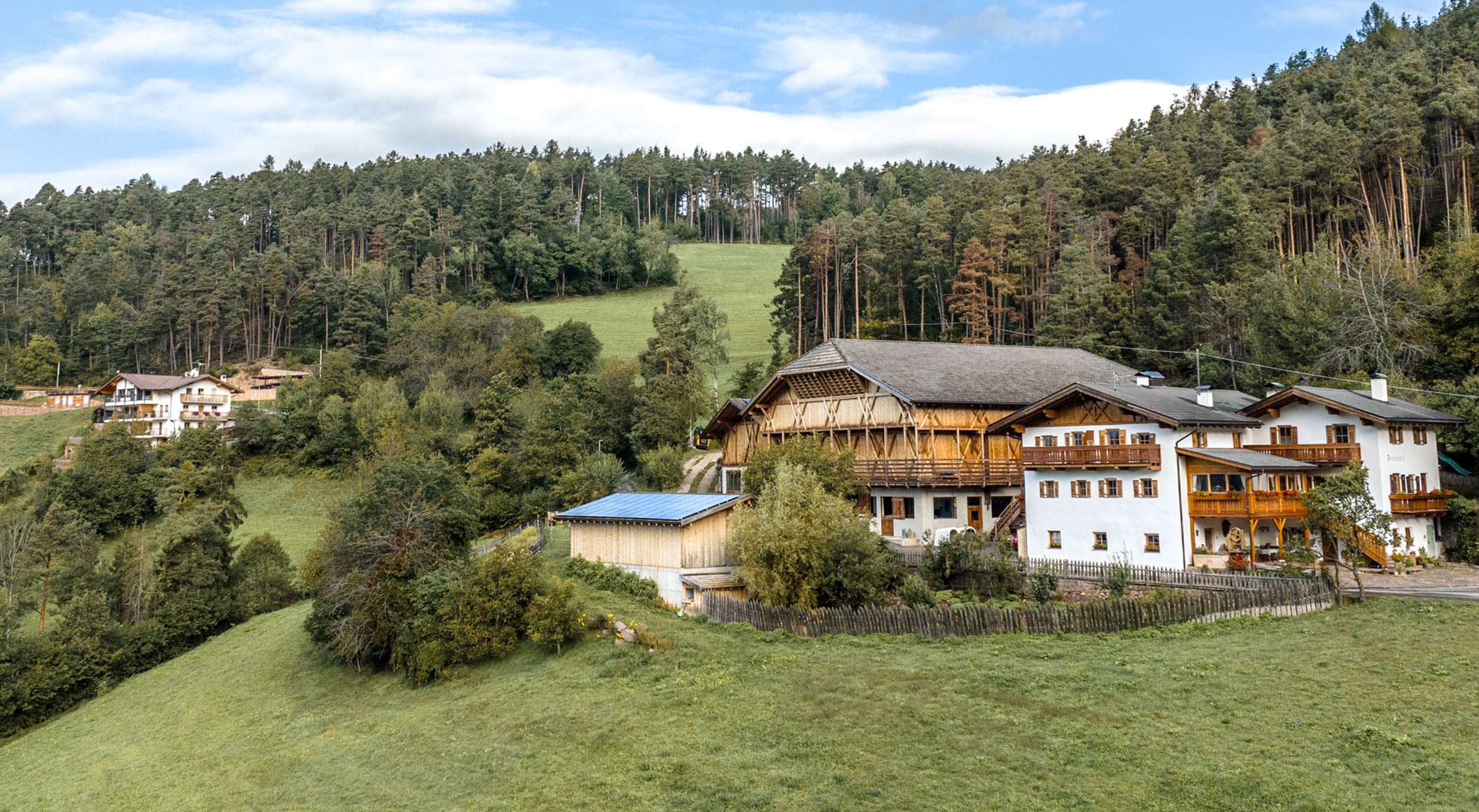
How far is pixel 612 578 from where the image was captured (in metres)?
35.5

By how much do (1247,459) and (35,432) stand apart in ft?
332

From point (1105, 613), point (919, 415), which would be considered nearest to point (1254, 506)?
point (1105, 613)

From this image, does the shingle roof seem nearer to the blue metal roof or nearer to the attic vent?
the attic vent

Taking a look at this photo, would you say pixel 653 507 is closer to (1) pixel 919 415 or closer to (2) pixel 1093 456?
(1) pixel 919 415

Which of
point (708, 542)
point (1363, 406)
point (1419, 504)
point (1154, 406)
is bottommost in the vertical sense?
point (708, 542)

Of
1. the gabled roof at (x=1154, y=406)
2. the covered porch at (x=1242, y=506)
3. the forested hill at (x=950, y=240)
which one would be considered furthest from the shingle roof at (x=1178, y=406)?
the forested hill at (x=950, y=240)

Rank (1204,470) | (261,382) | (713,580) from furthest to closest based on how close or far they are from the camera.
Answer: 1. (261,382)
2. (1204,470)
3. (713,580)

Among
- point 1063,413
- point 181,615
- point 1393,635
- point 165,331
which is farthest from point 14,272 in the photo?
point 1393,635

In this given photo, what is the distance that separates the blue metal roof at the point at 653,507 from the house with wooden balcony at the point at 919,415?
703 cm

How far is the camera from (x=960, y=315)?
8444cm

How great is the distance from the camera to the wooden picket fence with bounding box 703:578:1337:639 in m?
26.5

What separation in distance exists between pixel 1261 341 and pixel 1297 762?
43.0m

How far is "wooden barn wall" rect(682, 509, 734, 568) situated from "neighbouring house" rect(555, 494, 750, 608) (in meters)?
0.02

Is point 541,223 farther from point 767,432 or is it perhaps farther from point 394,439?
point 767,432
